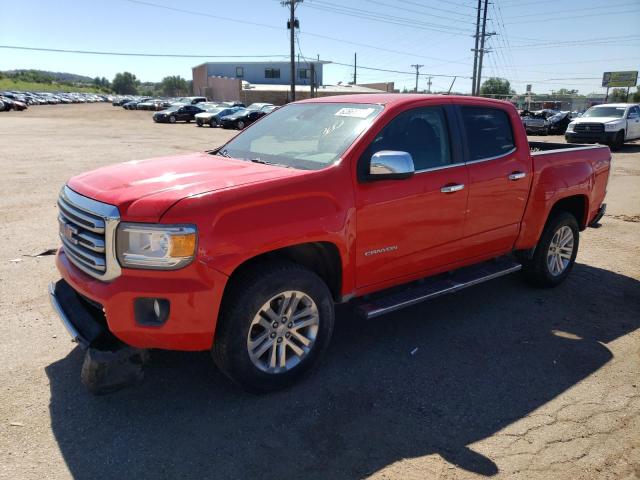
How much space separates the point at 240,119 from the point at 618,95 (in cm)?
6257

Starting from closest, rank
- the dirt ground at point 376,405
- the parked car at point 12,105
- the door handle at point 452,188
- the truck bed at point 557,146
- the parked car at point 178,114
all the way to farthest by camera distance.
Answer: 1. the dirt ground at point 376,405
2. the door handle at point 452,188
3. the truck bed at point 557,146
4. the parked car at point 178,114
5. the parked car at point 12,105

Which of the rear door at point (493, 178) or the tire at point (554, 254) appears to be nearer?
the rear door at point (493, 178)

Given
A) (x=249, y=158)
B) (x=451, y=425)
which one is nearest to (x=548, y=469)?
(x=451, y=425)

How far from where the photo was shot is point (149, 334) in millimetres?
2889

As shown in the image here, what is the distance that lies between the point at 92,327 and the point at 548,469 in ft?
9.11

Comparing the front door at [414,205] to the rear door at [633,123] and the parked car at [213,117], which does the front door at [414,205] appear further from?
the parked car at [213,117]

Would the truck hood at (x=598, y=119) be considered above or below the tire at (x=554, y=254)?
above

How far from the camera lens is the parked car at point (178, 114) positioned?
3922 centimetres

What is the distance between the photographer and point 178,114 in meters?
39.8

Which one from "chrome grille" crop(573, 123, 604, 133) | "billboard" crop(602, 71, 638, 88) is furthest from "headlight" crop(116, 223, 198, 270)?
"billboard" crop(602, 71, 638, 88)

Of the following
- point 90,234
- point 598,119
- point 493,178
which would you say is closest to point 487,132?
point 493,178

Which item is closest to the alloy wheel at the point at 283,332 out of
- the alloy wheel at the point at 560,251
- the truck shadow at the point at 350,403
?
the truck shadow at the point at 350,403

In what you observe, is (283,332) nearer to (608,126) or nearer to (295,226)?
(295,226)

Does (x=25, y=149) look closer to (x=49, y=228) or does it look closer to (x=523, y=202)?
(x=49, y=228)
